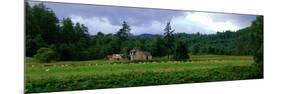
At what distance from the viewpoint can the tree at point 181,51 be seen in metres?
2.87

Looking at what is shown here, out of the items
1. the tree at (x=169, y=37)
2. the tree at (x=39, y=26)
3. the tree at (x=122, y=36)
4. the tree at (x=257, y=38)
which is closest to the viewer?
the tree at (x=39, y=26)

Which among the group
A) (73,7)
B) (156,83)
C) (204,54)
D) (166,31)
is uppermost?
(73,7)

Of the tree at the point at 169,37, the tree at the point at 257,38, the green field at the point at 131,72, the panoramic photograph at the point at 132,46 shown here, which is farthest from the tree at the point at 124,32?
the tree at the point at 257,38

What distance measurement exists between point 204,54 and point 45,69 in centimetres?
137

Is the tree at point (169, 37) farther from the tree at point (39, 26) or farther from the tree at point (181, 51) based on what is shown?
the tree at point (39, 26)

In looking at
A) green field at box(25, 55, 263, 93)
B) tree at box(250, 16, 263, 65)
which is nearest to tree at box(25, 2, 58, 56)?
green field at box(25, 55, 263, 93)

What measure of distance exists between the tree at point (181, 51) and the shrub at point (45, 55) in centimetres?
100

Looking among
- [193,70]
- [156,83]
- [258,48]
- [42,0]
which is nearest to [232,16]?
[258,48]

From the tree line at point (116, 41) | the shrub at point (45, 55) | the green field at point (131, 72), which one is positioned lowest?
the green field at point (131, 72)

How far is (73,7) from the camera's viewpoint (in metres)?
2.50

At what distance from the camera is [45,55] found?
2.42 m

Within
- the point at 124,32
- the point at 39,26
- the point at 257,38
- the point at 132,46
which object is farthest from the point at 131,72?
the point at 257,38
